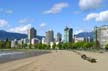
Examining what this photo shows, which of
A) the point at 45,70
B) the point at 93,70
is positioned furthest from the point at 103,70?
the point at 45,70

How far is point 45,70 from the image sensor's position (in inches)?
1519

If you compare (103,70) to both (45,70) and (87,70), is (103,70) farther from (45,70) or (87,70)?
(45,70)

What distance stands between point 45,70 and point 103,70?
677 cm

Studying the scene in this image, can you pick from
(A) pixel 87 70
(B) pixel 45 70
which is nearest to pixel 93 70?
(A) pixel 87 70

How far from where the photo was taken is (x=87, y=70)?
3800cm

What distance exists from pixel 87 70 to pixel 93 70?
27.2 inches

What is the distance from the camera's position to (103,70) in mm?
38156

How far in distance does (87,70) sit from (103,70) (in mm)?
1884

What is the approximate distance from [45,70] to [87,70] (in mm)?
4917

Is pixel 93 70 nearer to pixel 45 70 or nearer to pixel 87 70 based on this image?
pixel 87 70

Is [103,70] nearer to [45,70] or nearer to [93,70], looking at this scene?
[93,70]
